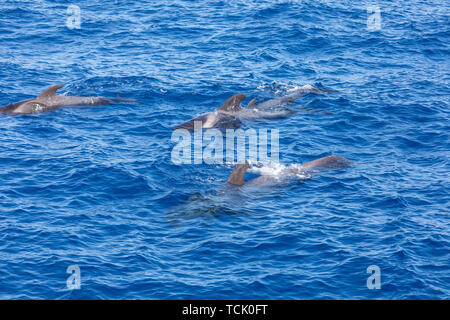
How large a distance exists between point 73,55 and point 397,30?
76.3ft

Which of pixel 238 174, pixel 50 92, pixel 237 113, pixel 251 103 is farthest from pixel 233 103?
pixel 50 92

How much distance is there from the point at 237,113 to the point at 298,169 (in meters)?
7.13

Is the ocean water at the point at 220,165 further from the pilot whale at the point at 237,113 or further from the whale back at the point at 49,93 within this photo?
the whale back at the point at 49,93

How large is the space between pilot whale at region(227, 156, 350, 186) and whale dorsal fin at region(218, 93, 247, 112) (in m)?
6.74

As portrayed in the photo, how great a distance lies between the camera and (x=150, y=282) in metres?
20.3

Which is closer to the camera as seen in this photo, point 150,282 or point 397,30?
point 150,282

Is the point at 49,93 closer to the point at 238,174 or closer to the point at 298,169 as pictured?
the point at 238,174

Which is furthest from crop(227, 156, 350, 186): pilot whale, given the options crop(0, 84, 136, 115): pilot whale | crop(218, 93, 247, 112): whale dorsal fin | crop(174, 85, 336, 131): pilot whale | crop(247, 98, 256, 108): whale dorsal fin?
crop(0, 84, 136, 115): pilot whale

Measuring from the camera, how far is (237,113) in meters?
34.4

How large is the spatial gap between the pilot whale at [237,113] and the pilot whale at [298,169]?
5.98 m

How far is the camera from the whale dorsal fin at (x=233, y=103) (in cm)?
3403

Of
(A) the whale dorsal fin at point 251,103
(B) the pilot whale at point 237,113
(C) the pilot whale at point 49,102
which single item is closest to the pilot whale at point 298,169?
(B) the pilot whale at point 237,113

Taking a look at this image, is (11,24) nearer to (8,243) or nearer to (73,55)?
(73,55)
